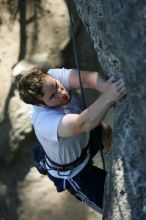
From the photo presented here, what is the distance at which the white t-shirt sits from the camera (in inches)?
86.3

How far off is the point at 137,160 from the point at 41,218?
229 cm

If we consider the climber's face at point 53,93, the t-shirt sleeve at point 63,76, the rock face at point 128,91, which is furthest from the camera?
the t-shirt sleeve at point 63,76

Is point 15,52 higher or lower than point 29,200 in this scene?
higher

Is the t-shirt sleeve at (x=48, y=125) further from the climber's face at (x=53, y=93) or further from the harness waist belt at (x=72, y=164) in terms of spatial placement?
the harness waist belt at (x=72, y=164)

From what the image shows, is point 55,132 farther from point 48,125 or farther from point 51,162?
point 51,162

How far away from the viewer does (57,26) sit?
13.6 ft

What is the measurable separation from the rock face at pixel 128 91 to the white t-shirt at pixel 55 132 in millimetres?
230

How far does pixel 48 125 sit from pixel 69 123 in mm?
133

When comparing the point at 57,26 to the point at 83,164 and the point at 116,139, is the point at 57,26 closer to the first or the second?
the point at 83,164

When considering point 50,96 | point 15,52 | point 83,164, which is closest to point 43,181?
point 15,52

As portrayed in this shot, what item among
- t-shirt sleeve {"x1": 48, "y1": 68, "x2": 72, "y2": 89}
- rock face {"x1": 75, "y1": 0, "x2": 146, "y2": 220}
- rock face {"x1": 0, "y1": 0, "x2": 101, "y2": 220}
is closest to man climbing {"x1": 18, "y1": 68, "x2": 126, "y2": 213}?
t-shirt sleeve {"x1": 48, "y1": 68, "x2": 72, "y2": 89}

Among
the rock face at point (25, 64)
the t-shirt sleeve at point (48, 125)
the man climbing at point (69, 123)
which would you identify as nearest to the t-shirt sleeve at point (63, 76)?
the man climbing at point (69, 123)

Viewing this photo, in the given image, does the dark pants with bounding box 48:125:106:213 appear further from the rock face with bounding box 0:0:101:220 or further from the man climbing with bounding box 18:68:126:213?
the rock face with bounding box 0:0:101:220

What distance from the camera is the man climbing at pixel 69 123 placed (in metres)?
1.99
